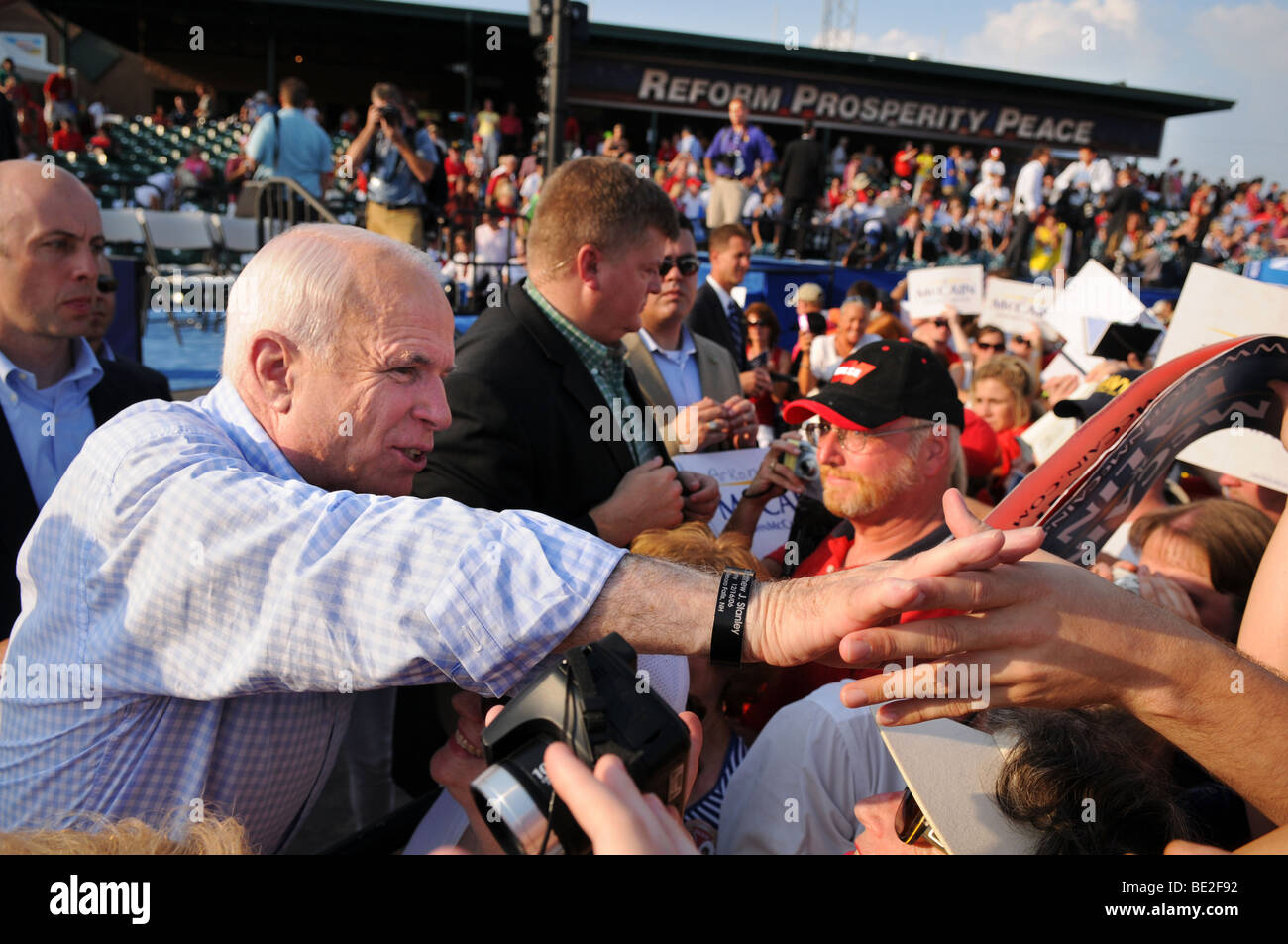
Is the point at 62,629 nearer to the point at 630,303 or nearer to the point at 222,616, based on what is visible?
the point at 222,616

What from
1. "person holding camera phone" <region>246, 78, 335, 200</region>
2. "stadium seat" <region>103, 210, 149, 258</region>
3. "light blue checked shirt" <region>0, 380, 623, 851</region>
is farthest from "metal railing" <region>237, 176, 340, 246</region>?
"light blue checked shirt" <region>0, 380, 623, 851</region>

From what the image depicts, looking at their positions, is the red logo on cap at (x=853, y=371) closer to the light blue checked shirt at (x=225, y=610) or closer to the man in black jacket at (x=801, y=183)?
the light blue checked shirt at (x=225, y=610)

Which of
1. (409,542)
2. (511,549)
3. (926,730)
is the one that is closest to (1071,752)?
(926,730)

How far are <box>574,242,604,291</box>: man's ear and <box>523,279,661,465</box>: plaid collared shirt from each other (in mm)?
146

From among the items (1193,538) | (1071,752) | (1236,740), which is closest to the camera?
(1236,740)

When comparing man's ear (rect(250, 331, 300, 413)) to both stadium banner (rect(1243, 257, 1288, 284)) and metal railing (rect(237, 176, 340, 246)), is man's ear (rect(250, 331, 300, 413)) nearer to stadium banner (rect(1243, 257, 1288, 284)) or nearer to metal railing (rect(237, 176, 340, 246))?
stadium banner (rect(1243, 257, 1288, 284))

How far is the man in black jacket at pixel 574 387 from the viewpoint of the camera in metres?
2.65

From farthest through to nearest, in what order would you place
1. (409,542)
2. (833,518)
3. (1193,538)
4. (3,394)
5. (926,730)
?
(833,518) < (3,394) < (1193,538) < (926,730) < (409,542)

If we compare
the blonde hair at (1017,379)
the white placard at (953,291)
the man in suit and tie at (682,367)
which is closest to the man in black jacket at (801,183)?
the white placard at (953,291)

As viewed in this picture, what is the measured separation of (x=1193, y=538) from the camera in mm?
2740

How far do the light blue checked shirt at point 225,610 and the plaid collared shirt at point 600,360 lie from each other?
1697mm

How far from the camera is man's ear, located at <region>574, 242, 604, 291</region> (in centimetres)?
311

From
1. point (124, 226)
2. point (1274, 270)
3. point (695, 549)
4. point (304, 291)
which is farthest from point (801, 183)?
point (304, 291)
